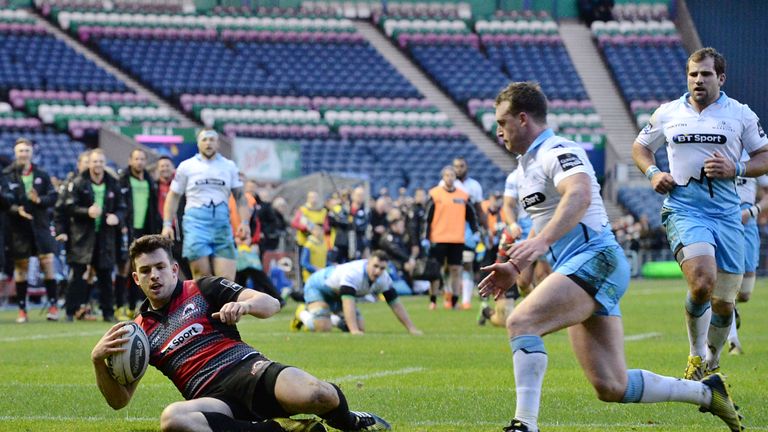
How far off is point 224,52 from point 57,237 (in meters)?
34.9

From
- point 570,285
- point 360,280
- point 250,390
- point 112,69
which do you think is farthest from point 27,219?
point 112,69

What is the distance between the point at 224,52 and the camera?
170 feet

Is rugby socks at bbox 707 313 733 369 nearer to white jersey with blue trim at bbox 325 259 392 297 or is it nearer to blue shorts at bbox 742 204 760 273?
blue shorts at bbox 742 204 760 273

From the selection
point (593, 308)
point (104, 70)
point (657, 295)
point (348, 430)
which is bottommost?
point (657, 295)

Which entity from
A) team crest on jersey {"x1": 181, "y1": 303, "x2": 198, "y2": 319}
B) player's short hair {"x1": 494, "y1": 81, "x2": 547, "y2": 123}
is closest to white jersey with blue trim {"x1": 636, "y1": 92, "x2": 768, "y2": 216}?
player's short hair {"x1": 494, "y1": 81, "x2": 547, "y2": 123}

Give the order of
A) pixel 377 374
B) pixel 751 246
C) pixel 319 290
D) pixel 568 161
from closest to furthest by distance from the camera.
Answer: pixel 568 161
pixel 377 374
pixel 751 246
pixel 319 290

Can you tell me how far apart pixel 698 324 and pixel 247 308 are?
411 cm

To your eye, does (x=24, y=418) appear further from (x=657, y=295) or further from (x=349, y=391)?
(x=657, y=295)

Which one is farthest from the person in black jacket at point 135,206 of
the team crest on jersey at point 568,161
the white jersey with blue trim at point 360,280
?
the team crest on jersey at point 568,161

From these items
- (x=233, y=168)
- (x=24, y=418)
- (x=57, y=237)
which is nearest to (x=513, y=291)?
(x=233, y=168)

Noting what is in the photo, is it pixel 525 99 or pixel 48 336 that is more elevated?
pixel 525 99

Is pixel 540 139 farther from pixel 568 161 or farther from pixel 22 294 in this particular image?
pixel 22 294

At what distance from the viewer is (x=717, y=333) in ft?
32.2

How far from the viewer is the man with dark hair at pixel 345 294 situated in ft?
48.6
